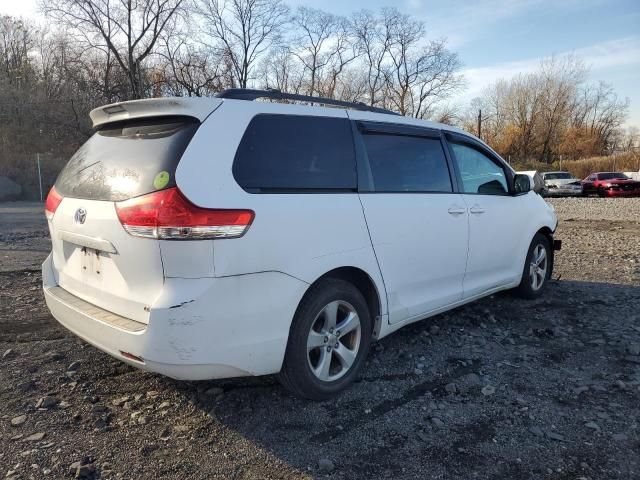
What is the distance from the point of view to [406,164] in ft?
12.4

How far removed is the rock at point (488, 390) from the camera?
130 inches

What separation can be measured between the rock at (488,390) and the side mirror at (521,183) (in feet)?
7.47

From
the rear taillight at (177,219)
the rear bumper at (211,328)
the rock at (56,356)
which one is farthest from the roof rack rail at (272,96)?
the rock at (56,356)

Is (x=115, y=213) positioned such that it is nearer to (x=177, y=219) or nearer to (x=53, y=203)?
(x=177, y=219)

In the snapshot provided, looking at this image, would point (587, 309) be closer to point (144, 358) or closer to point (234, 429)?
point (234, 429)

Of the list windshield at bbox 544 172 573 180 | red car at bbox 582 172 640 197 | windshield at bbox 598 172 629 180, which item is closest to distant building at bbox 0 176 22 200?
windshield at bbox 544 172 573 180

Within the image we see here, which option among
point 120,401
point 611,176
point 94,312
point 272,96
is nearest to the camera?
point 94,312

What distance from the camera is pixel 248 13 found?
38.6 meters

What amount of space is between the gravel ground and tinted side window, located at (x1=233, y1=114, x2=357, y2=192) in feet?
4.54

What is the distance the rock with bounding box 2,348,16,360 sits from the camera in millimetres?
3795

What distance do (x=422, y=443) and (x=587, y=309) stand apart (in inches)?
127

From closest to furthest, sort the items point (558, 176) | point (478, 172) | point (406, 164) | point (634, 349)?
point (406, 164)
point (634, 349)
point (478, 172)
point (558, 176)

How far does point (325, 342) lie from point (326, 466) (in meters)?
0.78

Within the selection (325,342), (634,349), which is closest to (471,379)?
(325,342)
